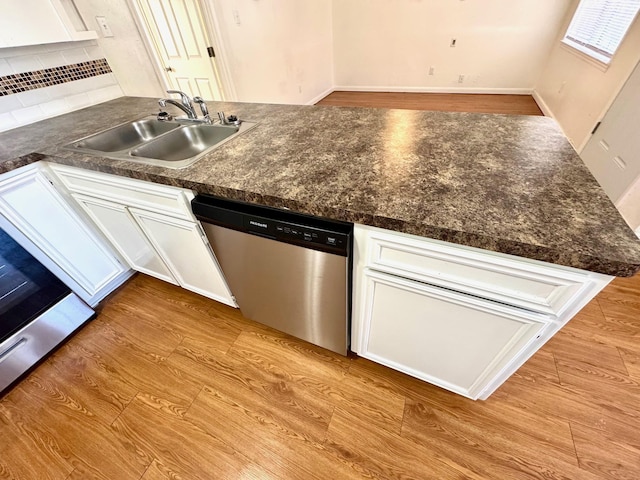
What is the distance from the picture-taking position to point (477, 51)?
425 centimetres

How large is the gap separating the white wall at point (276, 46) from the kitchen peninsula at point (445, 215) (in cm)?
225

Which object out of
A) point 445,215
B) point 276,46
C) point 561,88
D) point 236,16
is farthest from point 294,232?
point 561,88

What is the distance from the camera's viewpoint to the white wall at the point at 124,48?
1809mm

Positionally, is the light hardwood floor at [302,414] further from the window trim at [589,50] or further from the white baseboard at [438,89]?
the white baseboard at [438,89]

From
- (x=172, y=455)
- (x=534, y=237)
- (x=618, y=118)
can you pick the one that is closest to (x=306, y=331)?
(x=172, y=455)

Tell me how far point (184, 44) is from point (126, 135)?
196cm

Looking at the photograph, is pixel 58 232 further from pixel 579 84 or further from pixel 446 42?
pixel 446 42

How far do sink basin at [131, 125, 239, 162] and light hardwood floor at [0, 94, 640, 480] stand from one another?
38.6 inches

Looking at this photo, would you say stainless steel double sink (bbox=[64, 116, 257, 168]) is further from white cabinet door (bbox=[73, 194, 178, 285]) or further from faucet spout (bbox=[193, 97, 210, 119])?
white cabinet door (bbox=[73, 194, 178, 285])

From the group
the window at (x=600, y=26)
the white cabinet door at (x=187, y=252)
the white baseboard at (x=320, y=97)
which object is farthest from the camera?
the white baseboard at (x=320, y=97)

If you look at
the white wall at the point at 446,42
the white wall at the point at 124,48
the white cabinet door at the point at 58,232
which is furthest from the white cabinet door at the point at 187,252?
the white wall at the point at 446,42

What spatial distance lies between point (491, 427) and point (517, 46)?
517 cm

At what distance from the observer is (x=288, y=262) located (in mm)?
976

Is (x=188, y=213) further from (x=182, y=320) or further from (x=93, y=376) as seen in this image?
(x=93, y=376)
